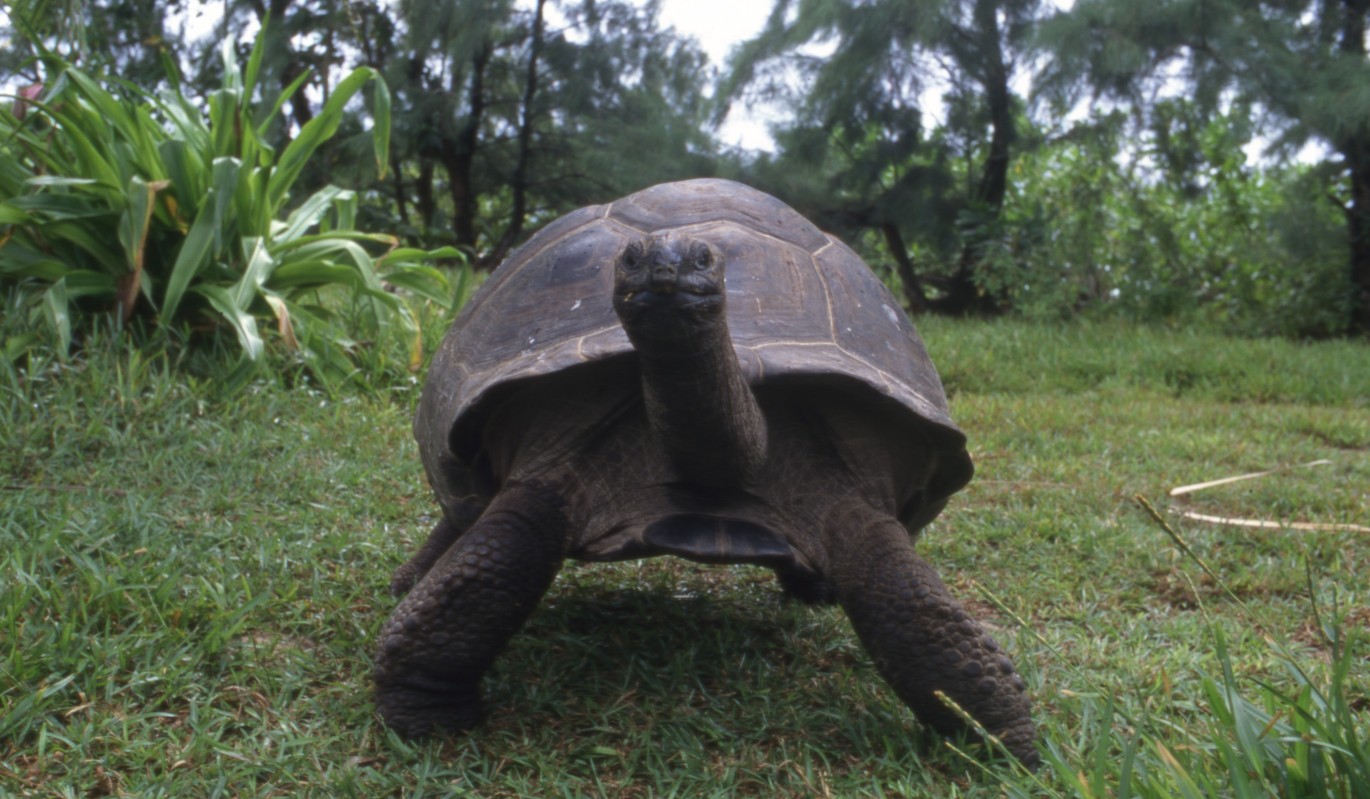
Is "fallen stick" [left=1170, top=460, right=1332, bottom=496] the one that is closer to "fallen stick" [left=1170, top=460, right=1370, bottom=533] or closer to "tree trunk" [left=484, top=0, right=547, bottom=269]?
"fallen stick" [left=1170, top=460, right=1370, bottom=533]

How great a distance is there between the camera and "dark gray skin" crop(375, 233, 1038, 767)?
6.24ft

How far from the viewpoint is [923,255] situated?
8.18m

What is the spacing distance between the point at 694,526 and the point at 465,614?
1.33ft

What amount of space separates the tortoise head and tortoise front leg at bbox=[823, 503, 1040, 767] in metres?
0.59

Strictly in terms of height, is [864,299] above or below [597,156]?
below

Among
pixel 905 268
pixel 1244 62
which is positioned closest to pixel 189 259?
pixel 905 268

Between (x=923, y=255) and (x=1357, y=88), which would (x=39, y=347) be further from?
(x=1357, y=88)

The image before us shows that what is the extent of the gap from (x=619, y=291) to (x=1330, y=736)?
103 centimetres

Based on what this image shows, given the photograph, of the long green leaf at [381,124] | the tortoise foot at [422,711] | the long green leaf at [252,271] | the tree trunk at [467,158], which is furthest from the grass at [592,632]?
the tree trunk at [467,158]

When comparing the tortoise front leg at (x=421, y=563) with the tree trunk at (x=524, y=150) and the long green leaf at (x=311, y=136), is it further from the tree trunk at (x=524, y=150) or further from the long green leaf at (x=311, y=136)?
the tree trunk at (x=524, y=150)

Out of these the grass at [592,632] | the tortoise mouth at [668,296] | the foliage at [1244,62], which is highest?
the foliage at [1244,62]

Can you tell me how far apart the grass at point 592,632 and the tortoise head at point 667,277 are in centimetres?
55

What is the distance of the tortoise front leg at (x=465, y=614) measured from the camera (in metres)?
1.96

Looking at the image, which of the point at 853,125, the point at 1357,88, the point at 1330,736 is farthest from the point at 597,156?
the point at 1330,736
